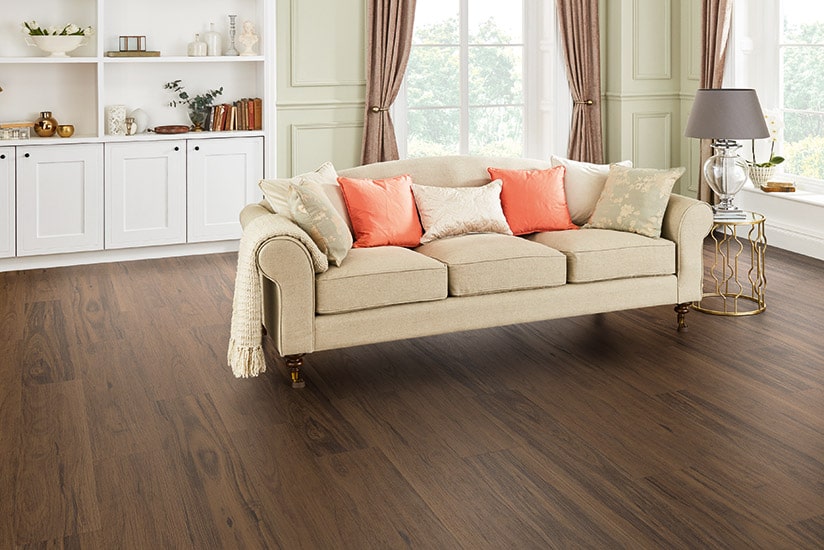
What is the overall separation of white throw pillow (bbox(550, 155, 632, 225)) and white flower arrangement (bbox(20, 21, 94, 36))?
10.4 feet

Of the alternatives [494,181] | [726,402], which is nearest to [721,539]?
[726,402]

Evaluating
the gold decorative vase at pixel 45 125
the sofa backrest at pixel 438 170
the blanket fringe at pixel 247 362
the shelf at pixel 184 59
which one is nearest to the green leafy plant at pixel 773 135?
the sofa backrest at pixel 438 170

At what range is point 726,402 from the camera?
3709 mm

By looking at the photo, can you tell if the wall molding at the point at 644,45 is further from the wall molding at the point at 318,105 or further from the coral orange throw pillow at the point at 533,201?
the coral orange throw pillow at the point at 533,201

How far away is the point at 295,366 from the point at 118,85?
11.1 ft

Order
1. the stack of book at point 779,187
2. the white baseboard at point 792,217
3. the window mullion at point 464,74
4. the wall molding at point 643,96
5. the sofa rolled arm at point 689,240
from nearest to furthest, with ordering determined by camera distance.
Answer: the sofa rolled arm at point 689,240 < the white baseboard at point 792,217 < the stack of book at point 779,187 < the window mullion at point 464,74 < the wall molding at point 643,96

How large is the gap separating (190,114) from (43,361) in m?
2.68

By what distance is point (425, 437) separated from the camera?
340 cm

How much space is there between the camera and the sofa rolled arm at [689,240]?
4.62 m

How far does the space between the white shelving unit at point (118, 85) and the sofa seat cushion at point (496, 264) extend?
8.35 feet

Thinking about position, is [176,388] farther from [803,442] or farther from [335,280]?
[803,442]

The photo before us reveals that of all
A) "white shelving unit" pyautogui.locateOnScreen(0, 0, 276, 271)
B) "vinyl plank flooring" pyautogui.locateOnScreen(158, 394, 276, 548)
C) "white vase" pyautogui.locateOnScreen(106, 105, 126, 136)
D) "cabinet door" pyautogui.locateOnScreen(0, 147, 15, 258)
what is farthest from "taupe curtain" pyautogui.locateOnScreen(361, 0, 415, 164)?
"vinyl plank flooring" pyautogui.locateOnScreen(158, 394, 276, 548)

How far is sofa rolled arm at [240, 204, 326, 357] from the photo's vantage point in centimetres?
378

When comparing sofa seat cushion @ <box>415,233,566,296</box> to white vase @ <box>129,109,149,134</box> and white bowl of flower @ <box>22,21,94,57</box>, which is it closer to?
white vase @ <box>129,109,149,134</box>
